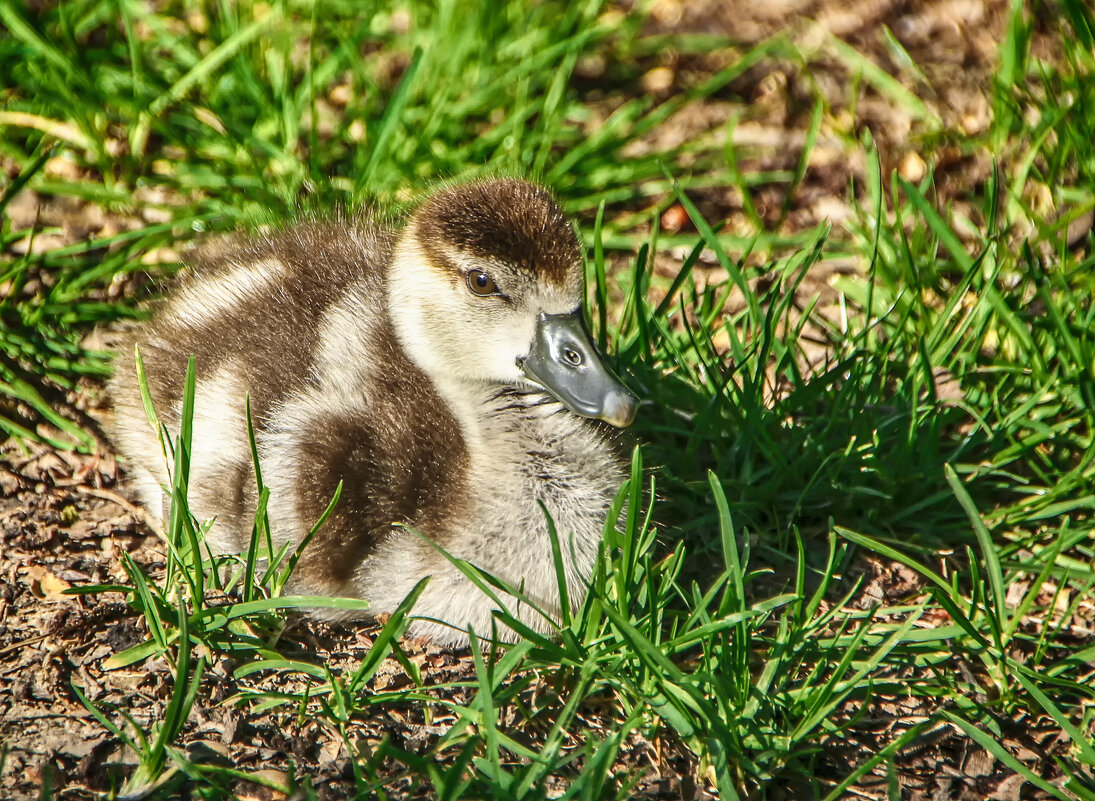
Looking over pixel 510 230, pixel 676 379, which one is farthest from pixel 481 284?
pixel 676 379

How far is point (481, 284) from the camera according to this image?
2611 mm

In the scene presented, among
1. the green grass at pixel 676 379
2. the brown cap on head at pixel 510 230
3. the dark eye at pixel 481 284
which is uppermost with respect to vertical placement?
the brown cap on head at pixel 510 230

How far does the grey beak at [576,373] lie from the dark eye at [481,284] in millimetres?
136

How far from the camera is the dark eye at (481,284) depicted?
102 inches

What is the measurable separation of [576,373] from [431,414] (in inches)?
15.0

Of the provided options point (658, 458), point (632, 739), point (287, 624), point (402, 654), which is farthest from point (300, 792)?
point (658, 458)

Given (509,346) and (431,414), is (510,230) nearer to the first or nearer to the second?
(509,346)

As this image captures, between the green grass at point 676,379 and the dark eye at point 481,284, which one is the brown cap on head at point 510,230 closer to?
the dark eye at point 481,284

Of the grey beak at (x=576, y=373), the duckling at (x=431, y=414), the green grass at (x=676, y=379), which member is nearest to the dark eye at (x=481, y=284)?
the duckling at (x=431, y=414)

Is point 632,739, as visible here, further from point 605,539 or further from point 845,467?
point 845,467

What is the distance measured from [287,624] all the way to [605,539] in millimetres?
810

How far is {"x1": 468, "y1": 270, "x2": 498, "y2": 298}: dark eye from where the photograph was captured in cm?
260

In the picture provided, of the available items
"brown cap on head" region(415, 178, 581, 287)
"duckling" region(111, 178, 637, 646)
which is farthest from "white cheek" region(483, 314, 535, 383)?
Result: "brown cap on head" region(415, 178, 581, 287)

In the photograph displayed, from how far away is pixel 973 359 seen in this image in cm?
320
